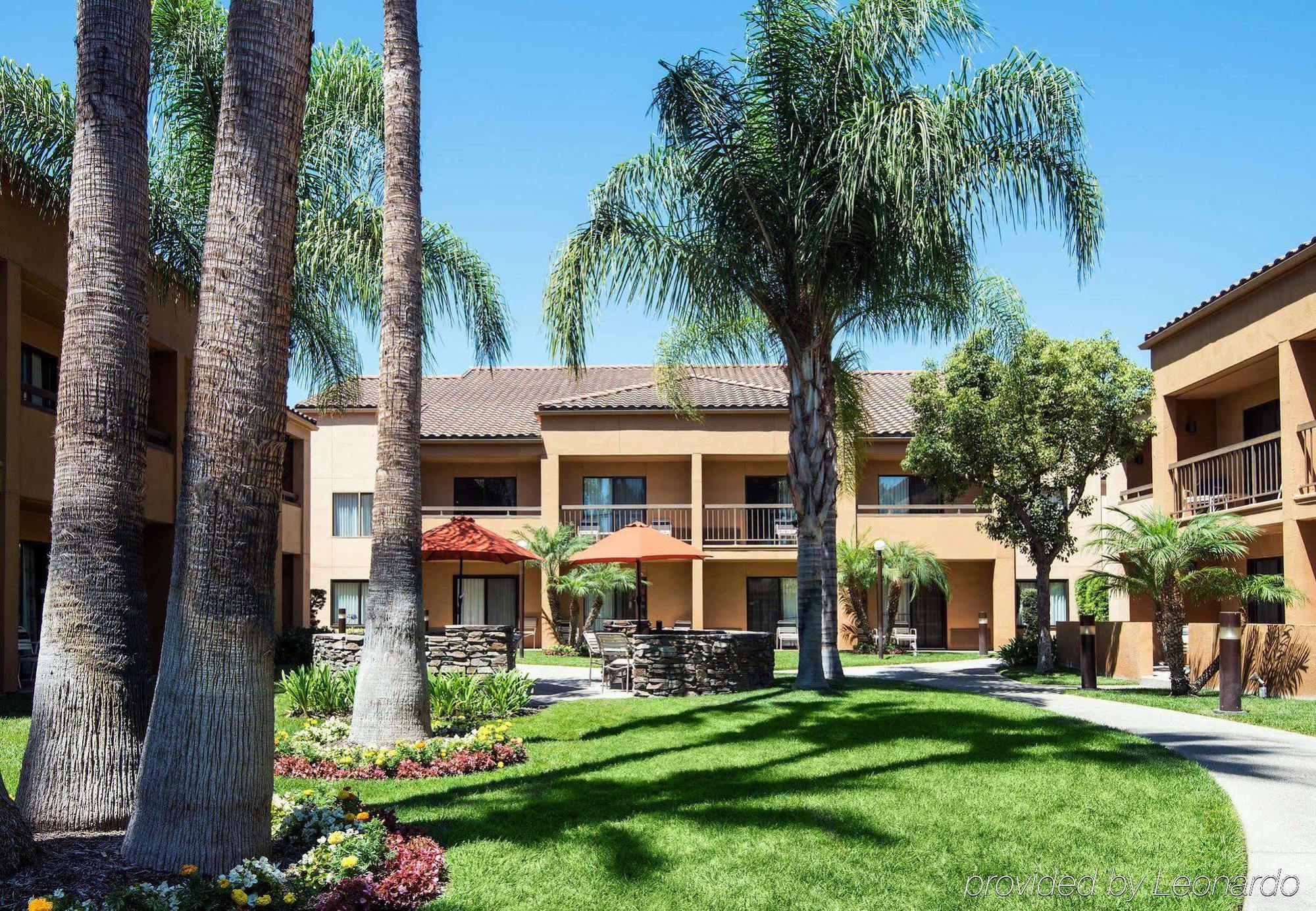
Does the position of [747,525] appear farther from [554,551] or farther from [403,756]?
[403,756]

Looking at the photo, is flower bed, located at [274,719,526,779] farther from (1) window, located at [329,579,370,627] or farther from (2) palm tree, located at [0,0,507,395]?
(1) window, located at [329,579,370,627]

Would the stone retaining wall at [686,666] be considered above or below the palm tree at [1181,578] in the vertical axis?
below

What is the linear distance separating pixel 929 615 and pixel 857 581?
15.2 ft

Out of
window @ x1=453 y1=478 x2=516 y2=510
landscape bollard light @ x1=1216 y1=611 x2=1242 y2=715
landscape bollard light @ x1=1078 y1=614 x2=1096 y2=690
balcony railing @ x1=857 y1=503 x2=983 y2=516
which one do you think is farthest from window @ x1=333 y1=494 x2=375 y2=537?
landscape bollard light @ x1=1216 y1=611 x2=1242 y2=715

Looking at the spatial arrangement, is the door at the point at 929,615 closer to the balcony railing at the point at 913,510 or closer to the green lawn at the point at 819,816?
the balcony railing at the point at 913,510

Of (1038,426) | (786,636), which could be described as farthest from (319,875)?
(786,636)

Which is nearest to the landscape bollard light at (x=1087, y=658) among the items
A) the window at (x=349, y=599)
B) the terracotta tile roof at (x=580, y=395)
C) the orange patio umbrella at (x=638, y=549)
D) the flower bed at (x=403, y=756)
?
the orange patio umbrella at (x=638, y=549)

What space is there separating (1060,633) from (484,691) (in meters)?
13.9

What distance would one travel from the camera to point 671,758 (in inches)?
419

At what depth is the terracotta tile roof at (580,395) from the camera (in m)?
32.8

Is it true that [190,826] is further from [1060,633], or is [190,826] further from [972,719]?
[1060,633]

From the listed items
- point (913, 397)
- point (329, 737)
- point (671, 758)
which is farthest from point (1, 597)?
point (913, 397)

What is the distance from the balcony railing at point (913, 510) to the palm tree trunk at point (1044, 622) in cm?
1065

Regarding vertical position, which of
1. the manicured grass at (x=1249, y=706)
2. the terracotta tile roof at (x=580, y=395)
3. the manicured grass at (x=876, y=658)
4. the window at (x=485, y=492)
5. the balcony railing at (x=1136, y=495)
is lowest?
the manicured grass at (x=876, y=658)
